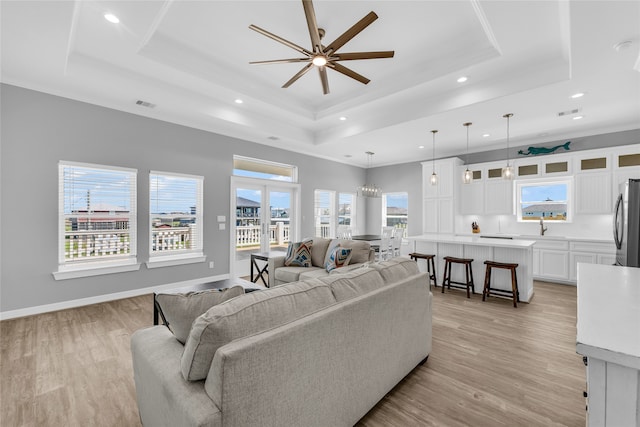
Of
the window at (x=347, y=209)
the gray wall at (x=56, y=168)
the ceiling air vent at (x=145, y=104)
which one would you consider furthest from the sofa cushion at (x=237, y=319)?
the window at (x=347, y=209)

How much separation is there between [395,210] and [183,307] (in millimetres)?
7653

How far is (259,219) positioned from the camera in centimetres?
618

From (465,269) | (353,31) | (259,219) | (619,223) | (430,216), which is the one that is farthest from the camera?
(430,216)

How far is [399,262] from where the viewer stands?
238 centimetres

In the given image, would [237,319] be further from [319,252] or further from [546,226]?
[546,226]

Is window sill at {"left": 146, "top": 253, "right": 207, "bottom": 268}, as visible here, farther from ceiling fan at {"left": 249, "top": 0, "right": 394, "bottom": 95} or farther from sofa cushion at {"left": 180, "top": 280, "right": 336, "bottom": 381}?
sofa cushion at {"left": 180, "top": 280, "right": 336, "bottom": 381}

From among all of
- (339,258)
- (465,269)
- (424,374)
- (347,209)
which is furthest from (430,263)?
(347,209)

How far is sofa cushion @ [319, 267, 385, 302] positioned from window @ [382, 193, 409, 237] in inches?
254

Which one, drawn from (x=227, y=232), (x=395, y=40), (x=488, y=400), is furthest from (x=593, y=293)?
(x=227, y=232)

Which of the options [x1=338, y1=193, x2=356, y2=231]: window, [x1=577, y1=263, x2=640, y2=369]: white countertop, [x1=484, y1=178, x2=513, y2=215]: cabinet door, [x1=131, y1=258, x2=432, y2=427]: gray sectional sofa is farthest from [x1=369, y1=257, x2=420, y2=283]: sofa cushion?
[x1=338, y1=193, x2=356, y2=231]: window

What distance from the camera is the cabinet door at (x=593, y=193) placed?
197 inches

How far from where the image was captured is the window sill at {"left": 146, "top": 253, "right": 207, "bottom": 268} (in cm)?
460

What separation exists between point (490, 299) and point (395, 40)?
155 inches

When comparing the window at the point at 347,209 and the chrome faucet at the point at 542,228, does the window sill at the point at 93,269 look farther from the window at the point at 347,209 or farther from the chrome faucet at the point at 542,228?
the chrome faucet at the point at 542,228
